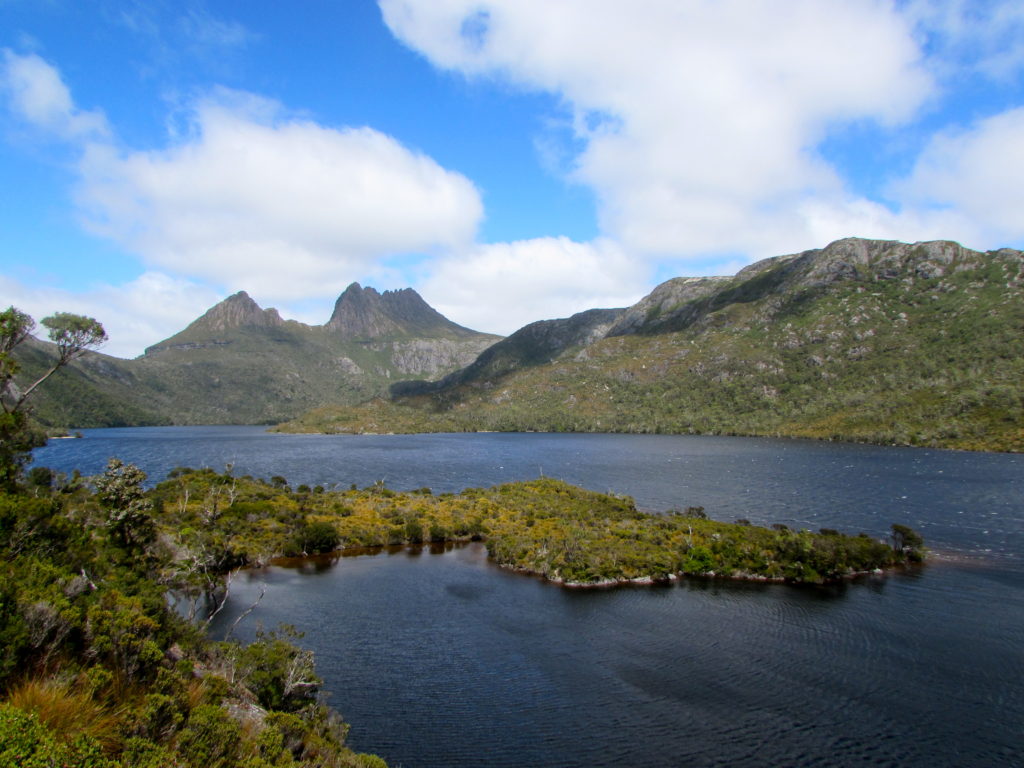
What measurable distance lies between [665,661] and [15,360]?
4662cm

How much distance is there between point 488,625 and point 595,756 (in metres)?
21.0

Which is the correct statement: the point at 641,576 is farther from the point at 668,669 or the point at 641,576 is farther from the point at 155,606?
the point at 155,606

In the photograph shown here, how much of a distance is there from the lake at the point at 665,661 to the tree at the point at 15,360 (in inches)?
969

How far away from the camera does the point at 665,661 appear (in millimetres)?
43500

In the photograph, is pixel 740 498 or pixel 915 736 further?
pixel 740 498

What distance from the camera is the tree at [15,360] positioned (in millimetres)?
22250

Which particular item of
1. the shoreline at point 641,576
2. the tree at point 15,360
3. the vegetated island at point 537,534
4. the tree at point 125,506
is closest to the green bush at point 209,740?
the tree at point 15,360

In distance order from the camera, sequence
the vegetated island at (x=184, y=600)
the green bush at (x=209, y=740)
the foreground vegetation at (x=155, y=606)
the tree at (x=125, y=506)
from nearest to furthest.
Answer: the foreground vegetation at (x=155, y=606)
the vegetated island at (x=184, y=600)
the green bush at (x=209, y=740)
the tree at (x=125, y=506)

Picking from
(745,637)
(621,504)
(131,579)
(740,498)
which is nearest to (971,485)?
(740,498)

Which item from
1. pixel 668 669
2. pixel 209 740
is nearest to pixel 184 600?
pixel 209 740

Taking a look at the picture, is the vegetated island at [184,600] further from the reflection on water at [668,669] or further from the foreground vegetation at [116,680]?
the reflection on water at [668,669]

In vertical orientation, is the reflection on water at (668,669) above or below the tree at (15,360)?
below

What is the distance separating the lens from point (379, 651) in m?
45.1

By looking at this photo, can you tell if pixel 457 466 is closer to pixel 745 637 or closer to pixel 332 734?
pixel 745 637
